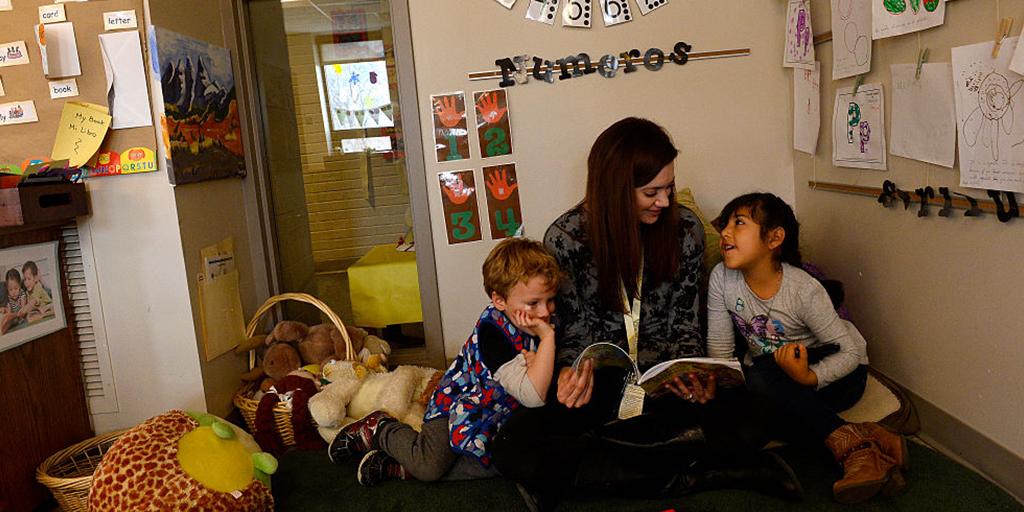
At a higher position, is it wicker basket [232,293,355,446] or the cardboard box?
the cardboard box

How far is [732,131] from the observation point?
2852 mm

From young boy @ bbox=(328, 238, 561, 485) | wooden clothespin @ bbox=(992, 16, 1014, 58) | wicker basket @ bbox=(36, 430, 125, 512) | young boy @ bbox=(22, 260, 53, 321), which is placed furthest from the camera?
young boy @ bbox=(22, 260, 53, 321)

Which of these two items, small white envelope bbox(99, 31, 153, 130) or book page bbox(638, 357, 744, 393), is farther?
small white envelope bbox(99, 31, 153, 130)

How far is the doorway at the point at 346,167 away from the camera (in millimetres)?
2916

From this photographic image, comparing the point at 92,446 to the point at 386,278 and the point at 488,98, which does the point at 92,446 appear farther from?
the point at 488,98

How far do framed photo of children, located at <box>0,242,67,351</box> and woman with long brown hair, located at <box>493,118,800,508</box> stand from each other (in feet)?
4.46

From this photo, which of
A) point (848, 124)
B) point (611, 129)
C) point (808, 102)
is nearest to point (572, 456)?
point (611, 129)

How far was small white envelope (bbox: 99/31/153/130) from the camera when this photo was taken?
2264mm

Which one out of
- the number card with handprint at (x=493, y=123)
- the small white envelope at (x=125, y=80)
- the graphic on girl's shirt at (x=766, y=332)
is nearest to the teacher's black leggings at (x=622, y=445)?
the graphic on girl's shirt at (x=766, y=332)

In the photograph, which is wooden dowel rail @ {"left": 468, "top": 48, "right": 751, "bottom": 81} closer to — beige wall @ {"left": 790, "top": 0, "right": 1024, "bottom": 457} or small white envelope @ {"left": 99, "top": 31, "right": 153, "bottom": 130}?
beige wall @ {"left": 790, "top": 0, "right": 1024, "bottom": 457}

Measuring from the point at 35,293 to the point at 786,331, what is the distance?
6.93 feet

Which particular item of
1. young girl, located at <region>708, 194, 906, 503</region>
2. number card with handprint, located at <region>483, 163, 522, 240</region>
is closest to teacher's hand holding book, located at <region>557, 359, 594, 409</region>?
young girl, located at <region>708, 194, 906, 503</region>

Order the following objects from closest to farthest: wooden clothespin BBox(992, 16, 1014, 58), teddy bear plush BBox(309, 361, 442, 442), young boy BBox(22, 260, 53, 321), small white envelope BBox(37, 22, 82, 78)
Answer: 1. wooden clothespin BBox(992, 16, 1014, 58)
2. young boy BBox(22, 260, 53, 321)
3. small white envelope BBox(37, 22, 82, 78)
4. teddy bear plush BBox(309, 361, 442, 442)

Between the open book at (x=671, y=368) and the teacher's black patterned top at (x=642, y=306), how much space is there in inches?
5.4
